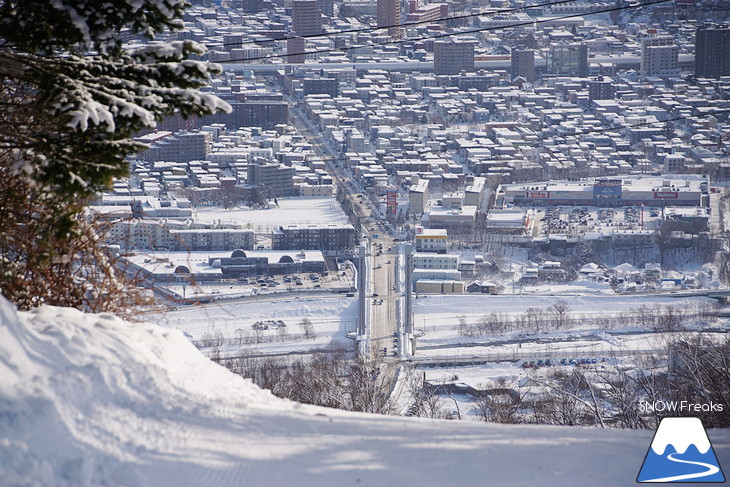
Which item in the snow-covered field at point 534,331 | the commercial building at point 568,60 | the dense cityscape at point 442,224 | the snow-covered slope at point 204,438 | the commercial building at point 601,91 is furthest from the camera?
the commercial building at point 568,60

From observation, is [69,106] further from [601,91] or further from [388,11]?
[388,11]

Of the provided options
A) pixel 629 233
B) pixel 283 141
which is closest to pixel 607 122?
pixel 283 141

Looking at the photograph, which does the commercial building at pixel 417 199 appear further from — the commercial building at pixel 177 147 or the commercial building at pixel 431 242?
the commercial building at pixel 177 147

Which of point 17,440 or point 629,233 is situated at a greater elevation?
point 17,440

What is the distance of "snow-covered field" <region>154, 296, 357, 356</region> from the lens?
325 inches

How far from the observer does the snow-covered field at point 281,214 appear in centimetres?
1314

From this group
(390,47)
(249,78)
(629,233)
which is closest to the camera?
(629,233)

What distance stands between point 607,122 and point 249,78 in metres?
8.47

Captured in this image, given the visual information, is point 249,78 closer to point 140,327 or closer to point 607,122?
point 607,122

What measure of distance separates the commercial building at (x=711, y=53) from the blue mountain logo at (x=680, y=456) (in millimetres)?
22071

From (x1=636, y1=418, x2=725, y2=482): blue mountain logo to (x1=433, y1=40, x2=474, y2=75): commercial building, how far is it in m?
23.3

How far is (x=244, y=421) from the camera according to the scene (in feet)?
5.24

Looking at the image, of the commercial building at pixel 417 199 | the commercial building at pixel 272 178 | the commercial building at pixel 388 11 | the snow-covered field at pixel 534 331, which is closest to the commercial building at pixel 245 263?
the snow-covered field at pixel 534 331

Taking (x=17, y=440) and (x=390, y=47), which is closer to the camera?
(x=17, y=440)
